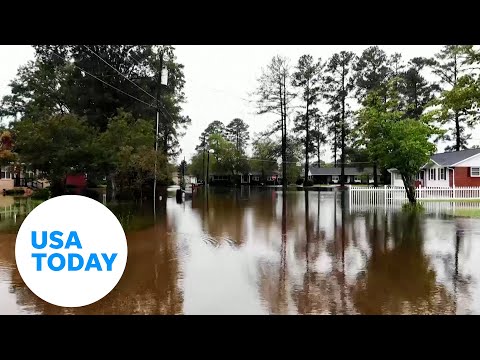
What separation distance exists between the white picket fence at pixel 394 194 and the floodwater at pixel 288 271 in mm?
6344

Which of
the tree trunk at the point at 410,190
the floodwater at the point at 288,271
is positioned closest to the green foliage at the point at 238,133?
the tree trunk at the point at 410,190

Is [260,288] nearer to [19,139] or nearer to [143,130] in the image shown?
[19,139]

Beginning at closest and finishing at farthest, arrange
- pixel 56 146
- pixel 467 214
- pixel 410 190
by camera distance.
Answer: pixel 467 214, pixel 56 146, pixel 410 190

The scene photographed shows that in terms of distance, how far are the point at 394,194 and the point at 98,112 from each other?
14.8 m

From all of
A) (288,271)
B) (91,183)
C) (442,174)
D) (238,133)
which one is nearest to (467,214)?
(288,271)

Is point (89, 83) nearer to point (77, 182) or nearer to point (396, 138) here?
point (77, 182)

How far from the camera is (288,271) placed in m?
5.04

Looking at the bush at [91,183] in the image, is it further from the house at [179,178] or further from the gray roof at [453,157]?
the gray roof at [453,157]

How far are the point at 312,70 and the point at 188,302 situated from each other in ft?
82.6

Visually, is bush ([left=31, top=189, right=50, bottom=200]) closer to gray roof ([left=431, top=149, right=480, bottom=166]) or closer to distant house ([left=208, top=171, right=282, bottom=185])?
gray roof ([left=431, top=149, right=480, bottom=166])

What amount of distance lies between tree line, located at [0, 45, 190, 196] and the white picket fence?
820cm

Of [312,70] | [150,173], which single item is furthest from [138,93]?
[312,70]

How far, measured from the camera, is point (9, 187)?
20.5 m
